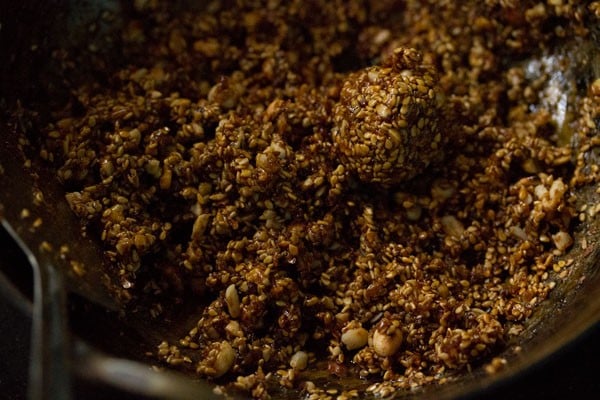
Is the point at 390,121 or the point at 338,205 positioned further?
the point at 338,205

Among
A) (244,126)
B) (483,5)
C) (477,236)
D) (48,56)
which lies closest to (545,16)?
(483,5)

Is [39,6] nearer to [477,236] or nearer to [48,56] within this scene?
[48,56]

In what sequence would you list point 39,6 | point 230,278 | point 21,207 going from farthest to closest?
point 39,6 < point 230,278 < point 21,207

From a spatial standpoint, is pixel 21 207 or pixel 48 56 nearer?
pixel 21 207

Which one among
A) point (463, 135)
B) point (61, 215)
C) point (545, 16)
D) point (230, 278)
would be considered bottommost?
point (230, 278)
